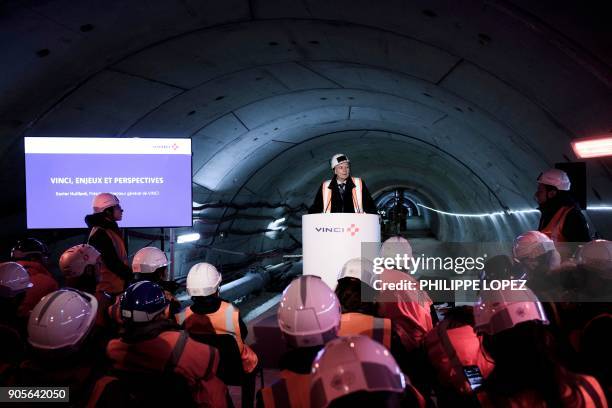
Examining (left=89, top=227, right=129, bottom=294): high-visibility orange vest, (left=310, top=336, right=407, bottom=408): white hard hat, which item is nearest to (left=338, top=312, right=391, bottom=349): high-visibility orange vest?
(left=310, top=336, right=407, bottom=408): white hard hat

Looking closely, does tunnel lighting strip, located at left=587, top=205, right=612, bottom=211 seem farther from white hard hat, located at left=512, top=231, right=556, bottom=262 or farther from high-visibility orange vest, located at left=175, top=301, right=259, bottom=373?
high-visibility orange vest, located at left=175, top=301, right=259, bottom=373

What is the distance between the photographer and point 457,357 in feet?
8.56

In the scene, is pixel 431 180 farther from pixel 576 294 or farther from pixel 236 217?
pixel 576 294

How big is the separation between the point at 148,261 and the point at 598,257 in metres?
3.89

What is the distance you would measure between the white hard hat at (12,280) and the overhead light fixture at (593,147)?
5.31 m

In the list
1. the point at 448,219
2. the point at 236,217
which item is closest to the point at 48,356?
the point at 236,217

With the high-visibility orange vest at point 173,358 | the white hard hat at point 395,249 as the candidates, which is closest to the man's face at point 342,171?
the white hard hat at point 395,249

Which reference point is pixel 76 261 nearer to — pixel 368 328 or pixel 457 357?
pixel 368 328

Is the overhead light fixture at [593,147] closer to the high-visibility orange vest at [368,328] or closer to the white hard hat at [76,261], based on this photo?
the high-visibility orange vest at [368,328]

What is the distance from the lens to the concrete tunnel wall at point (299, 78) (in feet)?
13.6

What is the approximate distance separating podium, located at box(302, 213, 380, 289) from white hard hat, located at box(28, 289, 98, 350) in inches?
90.8

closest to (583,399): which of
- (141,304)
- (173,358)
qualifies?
(173,358)

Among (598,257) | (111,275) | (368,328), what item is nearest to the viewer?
(368,328)

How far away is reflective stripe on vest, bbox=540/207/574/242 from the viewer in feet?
15.0
